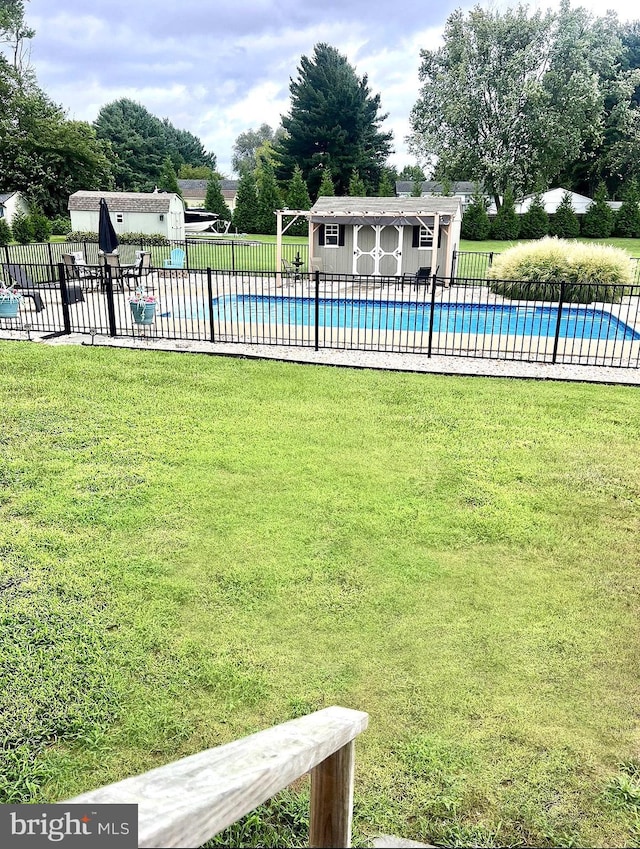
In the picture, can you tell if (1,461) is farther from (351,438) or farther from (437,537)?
(437,537)

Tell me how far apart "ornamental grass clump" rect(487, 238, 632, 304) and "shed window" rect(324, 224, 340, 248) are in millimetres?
5731

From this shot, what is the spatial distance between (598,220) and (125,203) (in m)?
26.2

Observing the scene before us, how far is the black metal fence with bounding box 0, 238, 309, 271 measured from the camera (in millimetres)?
23062

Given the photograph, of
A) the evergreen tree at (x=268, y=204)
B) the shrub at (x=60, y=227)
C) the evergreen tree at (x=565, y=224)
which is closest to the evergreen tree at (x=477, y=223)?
the evergreen tree at (x=565, y=224)

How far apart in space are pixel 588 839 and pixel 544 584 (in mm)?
1930

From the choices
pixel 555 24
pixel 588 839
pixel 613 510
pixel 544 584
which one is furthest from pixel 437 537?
pixel 555 24

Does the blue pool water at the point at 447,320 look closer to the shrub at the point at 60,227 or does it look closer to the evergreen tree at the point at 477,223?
the evergreen tree at the point at 477,223

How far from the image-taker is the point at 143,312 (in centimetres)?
1194

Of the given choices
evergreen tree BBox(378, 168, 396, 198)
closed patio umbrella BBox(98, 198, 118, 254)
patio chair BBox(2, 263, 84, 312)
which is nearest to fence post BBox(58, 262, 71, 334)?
patio chair BBox(2, 263, 84, 312)

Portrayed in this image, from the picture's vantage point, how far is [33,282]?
587 inches

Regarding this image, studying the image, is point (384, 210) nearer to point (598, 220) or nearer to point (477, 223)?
point (477, 223)

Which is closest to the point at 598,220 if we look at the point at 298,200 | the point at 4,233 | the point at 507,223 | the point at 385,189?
the point at 507,223

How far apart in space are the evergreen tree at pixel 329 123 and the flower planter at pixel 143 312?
3819 centimetres

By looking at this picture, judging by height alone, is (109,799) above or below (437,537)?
above
